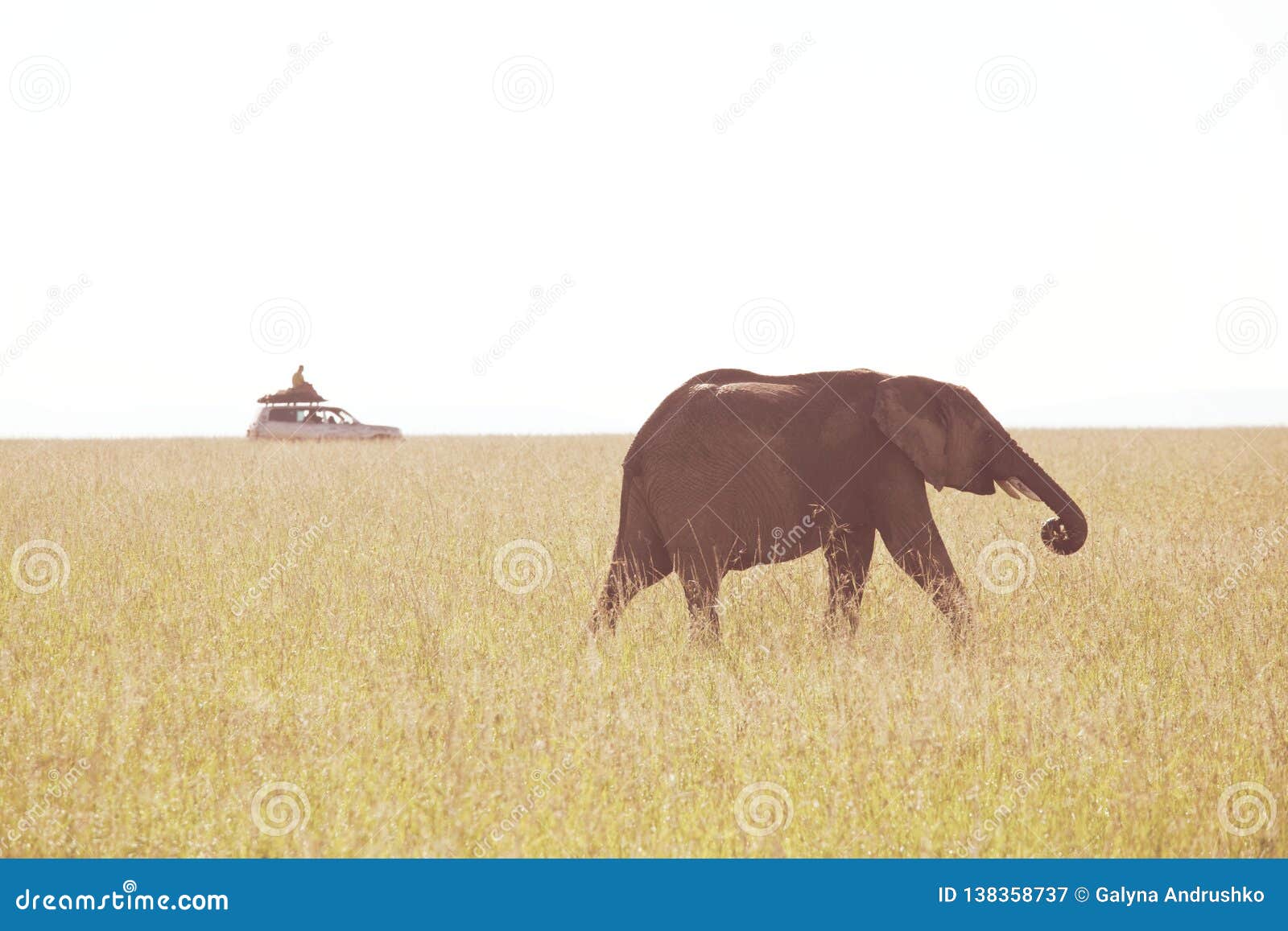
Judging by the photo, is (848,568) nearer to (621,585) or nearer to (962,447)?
(962,447)

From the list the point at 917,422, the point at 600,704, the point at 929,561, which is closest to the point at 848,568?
the point at 929,561

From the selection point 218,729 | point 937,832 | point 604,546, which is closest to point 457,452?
point 604,546

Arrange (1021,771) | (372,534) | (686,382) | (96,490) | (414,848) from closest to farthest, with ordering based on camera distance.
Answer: (414,848), (1021,771), (686,382), (372,534), (96,490)

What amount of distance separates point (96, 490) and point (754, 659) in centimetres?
1013

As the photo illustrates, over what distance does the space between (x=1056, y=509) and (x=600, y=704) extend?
4.09m

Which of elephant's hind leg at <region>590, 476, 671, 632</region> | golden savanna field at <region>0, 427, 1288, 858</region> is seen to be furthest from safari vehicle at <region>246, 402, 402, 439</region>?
elephant's hind leg at <region>590, 476, 671, 632</region>

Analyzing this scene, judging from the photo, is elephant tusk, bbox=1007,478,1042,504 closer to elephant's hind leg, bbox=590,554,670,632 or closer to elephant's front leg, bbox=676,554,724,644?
elephant's front leg, bbox=676,554,724,644

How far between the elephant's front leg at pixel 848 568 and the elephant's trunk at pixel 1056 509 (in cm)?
123

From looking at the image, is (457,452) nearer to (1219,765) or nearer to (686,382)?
(686,382)

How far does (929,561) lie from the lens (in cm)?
673

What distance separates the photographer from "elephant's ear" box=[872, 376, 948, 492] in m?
6.85

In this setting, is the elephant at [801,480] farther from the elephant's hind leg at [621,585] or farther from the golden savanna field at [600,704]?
the golden savanna field at [600,704]

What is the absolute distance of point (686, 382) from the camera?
7.11 m

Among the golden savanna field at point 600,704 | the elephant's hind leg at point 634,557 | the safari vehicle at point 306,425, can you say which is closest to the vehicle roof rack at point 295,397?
the safari vehicle at point 306,425
